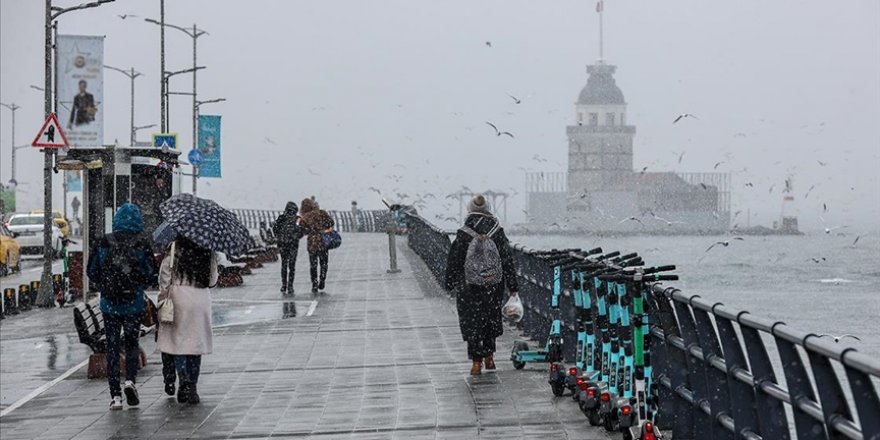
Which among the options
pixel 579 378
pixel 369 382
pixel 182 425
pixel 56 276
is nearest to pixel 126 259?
pixel 182 425

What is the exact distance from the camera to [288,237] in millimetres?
29312

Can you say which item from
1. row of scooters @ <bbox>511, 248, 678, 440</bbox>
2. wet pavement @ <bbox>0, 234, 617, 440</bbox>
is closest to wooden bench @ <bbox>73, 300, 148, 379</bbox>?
wet pavement @ <bbox>0, 234, 617, 440</bbox>

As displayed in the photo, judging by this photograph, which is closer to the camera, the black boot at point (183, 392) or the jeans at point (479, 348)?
the black boot at point (183, 392)

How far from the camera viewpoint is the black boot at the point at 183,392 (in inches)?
521

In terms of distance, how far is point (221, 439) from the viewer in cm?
1116

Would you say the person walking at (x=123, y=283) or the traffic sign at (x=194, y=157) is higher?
the traffic sign at (x=194, y=157)

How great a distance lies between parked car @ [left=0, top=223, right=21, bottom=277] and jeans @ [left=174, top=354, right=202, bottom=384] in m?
31.8

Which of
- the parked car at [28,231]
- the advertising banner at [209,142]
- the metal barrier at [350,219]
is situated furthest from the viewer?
the metal barrier at [350,219]

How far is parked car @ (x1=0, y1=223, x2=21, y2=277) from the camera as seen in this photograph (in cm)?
4378

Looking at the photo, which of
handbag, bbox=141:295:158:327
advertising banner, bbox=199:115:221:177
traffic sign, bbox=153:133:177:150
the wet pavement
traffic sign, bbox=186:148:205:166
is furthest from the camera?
advertising banner, bbox=199:115:221:177

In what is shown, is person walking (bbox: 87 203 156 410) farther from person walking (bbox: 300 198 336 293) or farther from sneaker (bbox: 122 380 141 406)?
person walking (bbox: 300 198 336 293)

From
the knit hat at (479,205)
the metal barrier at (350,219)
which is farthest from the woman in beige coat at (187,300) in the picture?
the metal barrier at (350,219)

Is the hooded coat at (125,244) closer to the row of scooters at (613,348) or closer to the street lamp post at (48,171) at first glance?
the row of scooters at (613,348)

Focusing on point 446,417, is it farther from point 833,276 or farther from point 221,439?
point 833,276
